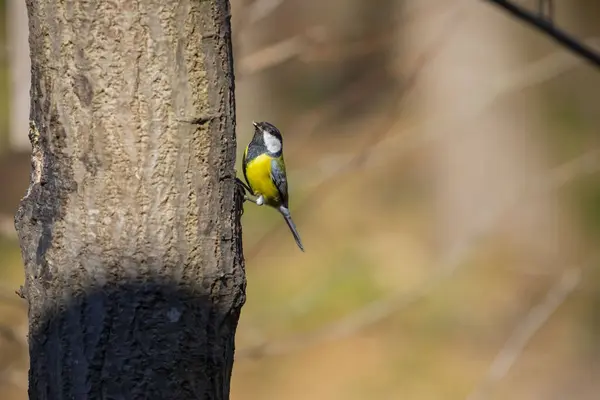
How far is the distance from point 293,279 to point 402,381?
1465 mm

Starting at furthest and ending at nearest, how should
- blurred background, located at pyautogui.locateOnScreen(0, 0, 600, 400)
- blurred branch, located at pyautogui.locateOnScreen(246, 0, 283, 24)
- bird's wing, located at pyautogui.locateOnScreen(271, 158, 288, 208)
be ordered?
blurred background, located at pyautogui.locateOnScreen(0, 0, 600, 400)
bird's wing, located at pyautogui.locateOnScreen(271, 158, 288, 208)
blurred branch, located at pyautogui.locateOnScreen(246, 0, 283, 24)

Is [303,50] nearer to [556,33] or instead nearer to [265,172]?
[265,172]

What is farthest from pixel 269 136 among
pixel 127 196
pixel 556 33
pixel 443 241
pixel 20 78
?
pixel 443 241

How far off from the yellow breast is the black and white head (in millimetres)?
120

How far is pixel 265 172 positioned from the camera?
11.8 feet

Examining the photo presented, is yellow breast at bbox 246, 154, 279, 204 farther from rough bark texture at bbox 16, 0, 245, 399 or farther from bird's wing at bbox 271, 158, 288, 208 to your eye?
rough bark texture at bbox 16, 0, 245, 399

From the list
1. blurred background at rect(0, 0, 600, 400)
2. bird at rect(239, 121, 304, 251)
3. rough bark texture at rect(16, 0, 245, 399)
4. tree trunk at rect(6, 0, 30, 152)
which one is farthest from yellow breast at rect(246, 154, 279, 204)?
rough bark texture at rect(16, 0, 245, 399)

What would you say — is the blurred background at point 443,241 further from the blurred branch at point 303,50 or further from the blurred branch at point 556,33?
the blurred branch at point 556,33

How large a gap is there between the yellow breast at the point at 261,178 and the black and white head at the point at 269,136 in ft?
0.39

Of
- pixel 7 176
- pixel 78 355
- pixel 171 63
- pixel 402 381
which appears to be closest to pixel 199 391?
pixel 78 355

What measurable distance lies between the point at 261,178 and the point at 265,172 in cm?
3

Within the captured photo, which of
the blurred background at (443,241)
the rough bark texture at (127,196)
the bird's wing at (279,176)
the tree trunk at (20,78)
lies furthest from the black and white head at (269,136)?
the blurred background at (443,241)

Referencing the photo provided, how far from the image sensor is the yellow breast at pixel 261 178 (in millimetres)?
3553

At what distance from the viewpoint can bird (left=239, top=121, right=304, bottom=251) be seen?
343cm
